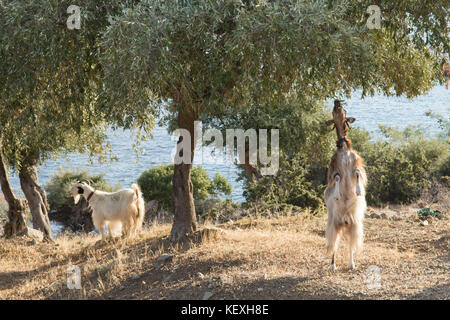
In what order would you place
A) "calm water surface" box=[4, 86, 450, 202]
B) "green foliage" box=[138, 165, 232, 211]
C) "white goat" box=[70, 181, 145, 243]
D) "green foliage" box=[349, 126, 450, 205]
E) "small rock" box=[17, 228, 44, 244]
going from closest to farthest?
1. "white goat" box=[70, 181, 145, 243]
2. "small rock" box=[17, 228, 44, 244]
3. "green foliage" box=[349, 126, 450, 205]
4. "green foliage" box=[138, 165, 232, 211]
5. "calm water surface" box=[4, 86, 450, 202]

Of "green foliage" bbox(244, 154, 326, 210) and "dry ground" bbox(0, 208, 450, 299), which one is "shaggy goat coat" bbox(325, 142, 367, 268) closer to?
"dry ground" bbox(0, 208, 450, 299)

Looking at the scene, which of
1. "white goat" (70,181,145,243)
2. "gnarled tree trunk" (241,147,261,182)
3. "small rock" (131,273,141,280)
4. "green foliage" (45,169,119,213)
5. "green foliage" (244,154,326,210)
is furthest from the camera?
"green foliage" (45,169,119,213)

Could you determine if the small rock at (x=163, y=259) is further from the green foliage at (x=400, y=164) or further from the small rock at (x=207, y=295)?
the green foliage at (x=400, y=164)

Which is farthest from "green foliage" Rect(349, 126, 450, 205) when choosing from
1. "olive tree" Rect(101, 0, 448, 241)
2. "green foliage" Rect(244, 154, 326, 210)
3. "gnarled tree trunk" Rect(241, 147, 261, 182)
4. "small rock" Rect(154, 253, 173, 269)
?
"small rock" Rect(154, 253, 173, 269)

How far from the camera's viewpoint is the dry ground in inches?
306

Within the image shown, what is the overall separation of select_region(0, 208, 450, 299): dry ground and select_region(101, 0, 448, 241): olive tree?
110 inches

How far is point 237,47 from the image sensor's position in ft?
25.0

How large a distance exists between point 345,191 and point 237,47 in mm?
2789

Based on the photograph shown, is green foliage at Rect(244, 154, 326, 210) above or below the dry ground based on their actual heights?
above

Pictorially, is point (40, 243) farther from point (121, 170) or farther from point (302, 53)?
point (121, 170)

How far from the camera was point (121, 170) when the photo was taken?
3606 cm

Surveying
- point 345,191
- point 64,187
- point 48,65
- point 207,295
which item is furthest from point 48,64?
point 64,187

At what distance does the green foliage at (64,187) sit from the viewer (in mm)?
27297
